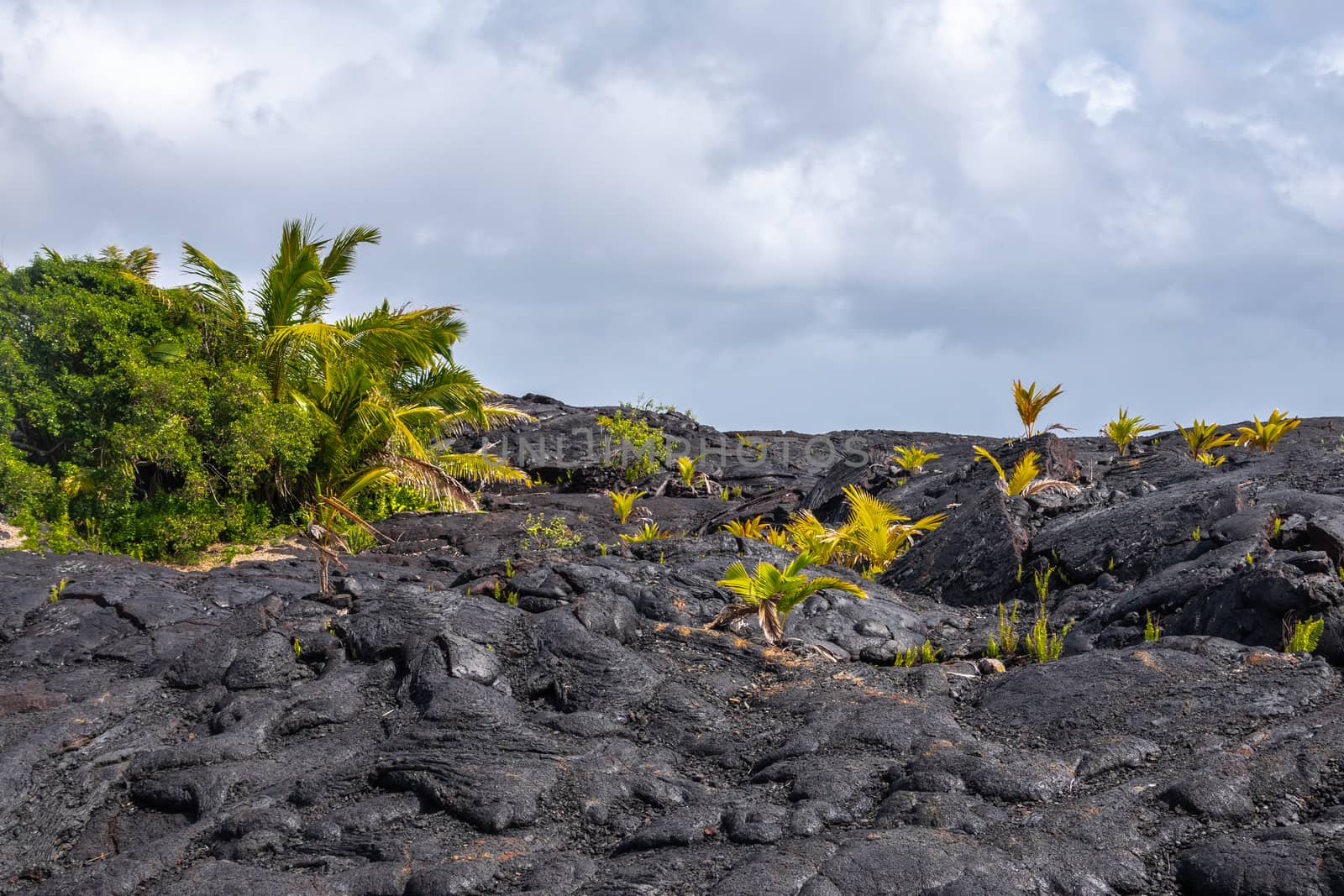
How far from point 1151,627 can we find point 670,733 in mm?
4072

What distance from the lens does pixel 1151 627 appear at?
7723 mm

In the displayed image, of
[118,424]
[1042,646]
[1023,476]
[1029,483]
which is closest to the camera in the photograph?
[1042,646]

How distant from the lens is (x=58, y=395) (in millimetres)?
15234

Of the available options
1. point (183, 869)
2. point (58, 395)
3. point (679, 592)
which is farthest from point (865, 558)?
point (58, 395)

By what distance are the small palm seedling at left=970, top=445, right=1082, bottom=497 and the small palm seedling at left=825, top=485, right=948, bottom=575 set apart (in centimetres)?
112

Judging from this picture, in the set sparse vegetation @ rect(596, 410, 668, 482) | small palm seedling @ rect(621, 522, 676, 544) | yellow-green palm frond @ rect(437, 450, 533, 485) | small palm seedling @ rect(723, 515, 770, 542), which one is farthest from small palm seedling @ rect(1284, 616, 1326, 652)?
sparse vegetation @ rect(596, 410, 668, 482)

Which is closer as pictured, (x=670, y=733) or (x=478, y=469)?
(x=670, y=733)

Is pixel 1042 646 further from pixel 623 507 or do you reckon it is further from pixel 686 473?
pixel 686 473

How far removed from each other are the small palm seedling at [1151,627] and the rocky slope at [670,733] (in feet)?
0.27

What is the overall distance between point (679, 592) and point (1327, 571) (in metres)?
5.19

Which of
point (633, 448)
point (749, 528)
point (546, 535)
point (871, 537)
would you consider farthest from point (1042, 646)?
point (633, 448)

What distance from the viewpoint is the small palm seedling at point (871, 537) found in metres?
12.0

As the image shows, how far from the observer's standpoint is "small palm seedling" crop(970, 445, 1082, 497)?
42.1 feet

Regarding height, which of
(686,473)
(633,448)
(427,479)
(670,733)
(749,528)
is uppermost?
(633,448)
